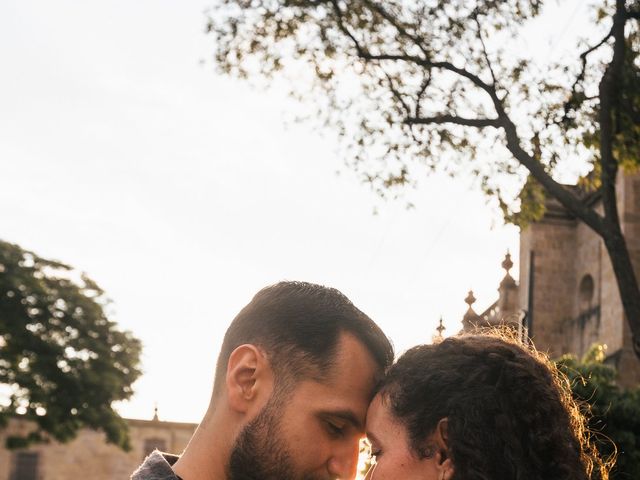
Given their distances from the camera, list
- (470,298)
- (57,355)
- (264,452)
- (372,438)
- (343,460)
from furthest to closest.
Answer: (470,298) < (57,355) < (343,460) < (264,452) < (372,438)

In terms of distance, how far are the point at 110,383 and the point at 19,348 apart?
238cm

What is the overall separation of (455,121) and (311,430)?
10178 millimetres

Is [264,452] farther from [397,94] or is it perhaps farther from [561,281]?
[561,281]

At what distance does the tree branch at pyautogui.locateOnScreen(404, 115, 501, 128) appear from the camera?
540 inches

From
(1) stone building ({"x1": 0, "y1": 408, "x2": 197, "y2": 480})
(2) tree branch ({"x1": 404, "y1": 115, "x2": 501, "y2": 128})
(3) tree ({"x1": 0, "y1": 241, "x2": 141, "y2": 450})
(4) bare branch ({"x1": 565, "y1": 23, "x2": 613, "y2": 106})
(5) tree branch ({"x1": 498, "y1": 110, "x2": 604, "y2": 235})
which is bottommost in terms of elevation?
(1) stone building ({"x1": 0, "y1": 408, "x2": 197, "y2": 480})

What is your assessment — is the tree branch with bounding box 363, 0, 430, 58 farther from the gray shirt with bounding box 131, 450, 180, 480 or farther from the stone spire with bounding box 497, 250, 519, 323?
the stone spire with bounding box 497, 250, 519, 323

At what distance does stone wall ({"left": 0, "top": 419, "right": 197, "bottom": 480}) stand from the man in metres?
48.9

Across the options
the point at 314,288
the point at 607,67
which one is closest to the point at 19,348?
the point at 607,67

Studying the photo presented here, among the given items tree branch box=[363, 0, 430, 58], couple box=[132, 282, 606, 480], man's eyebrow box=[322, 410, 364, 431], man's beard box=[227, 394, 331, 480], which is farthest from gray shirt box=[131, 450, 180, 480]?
tree branch box=[363, 0, 430, 58]

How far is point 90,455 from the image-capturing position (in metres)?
53.1

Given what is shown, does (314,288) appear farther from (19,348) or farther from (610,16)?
(19,348)

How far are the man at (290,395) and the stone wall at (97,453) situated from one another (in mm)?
48935

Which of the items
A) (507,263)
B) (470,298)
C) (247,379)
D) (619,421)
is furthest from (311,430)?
(470,298)

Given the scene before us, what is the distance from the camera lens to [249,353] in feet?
14.0
